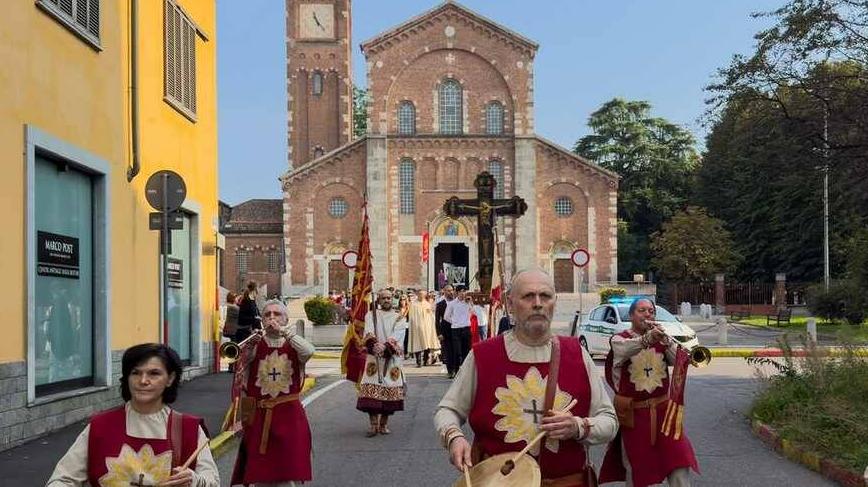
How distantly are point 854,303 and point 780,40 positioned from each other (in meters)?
21.5

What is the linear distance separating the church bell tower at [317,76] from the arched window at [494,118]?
506 inches

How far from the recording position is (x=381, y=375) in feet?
41.7

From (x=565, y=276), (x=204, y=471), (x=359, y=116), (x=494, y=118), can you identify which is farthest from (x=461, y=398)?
(x=359, y=116)

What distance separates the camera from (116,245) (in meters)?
14.5

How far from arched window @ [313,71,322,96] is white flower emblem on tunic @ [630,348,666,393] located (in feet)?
202

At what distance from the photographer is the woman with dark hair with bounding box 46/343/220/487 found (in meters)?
4.34

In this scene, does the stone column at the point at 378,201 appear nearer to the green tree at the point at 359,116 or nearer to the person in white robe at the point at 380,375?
the green tree at the point at 359,116

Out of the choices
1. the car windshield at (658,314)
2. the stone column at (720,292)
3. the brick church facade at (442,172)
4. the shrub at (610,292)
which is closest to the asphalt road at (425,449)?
the car windshield at (658,314)

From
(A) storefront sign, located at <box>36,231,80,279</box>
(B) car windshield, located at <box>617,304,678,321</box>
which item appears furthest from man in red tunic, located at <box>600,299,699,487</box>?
(B) car windshield, located at <box>617,304,678,321</box>

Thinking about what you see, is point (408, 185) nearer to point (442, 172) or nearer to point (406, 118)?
point (442, 172)

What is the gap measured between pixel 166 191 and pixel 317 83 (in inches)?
2210

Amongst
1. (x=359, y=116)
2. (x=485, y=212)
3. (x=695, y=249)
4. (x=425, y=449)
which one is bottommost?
(x=425, y=449)

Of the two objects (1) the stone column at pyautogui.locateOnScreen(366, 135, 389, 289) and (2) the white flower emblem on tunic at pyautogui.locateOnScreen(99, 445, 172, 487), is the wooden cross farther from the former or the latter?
(1) the stone column at pyautogui.locateOnScreen(366, 135, 389, 289)

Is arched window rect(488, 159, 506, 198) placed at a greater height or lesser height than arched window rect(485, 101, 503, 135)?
lesser
